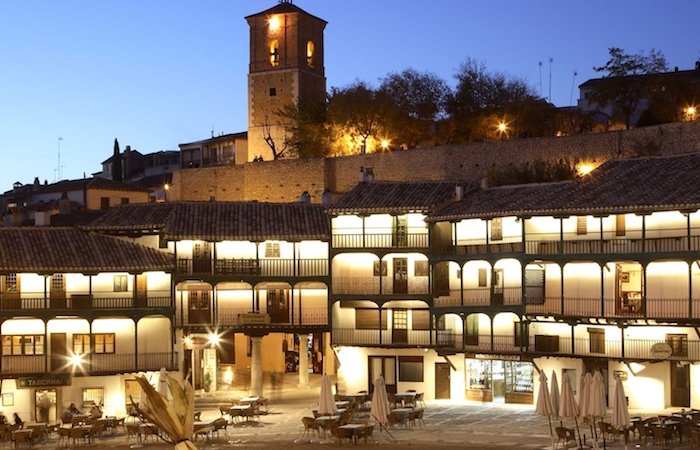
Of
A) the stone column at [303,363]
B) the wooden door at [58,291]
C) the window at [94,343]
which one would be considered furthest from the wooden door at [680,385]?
the wooden door at [58,291]

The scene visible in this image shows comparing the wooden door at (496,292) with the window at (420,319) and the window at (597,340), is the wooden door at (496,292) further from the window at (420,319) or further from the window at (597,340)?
the window at (420,319)

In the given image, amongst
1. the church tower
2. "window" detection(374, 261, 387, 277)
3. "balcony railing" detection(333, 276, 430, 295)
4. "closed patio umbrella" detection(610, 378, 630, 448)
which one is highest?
the church tower

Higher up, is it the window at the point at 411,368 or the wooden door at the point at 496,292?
the wooden door at the point at 496,292

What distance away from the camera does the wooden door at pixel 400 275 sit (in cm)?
5294

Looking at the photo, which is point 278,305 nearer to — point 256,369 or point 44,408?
point 256,369

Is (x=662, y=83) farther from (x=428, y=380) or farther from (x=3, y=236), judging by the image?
(x=3, y=236)

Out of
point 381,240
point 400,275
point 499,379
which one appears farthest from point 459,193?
point 499,379

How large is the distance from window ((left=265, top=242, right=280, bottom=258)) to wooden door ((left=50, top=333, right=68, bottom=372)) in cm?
952

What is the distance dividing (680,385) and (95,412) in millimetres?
21656

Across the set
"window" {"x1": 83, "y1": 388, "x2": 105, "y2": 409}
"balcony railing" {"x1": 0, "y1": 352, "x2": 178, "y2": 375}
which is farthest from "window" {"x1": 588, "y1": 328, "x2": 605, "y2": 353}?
"window" {"x1": 83, "y1": 388, "x2": 105, "y2": 409}

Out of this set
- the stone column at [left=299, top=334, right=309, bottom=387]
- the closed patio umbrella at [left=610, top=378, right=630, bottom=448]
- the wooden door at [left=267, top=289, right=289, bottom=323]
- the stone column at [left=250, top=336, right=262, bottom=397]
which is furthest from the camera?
the stone column at [left=299, top=334, right=309, bottom=387]

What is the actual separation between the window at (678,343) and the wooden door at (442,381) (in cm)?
999

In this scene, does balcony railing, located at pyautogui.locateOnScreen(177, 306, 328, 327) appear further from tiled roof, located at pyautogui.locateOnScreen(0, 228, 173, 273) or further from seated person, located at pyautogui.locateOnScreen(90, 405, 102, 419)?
seated person, located at pyautogui.locateOnScreen(90, 405, 102, 419)

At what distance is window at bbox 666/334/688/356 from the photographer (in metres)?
44.6
